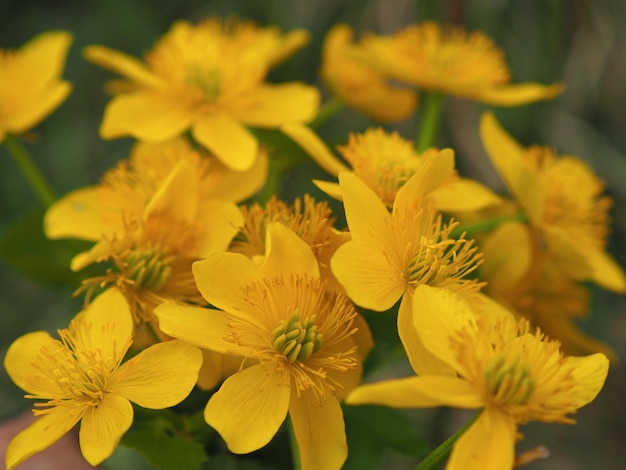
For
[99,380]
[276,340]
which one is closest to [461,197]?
[276,340]

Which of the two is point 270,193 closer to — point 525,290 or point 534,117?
point 525,290

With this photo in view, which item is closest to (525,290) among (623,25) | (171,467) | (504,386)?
(504,386)

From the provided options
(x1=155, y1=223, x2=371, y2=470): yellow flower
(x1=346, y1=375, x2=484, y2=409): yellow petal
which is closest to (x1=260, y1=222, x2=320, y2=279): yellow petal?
(x1=155, y1=223, x2=371, y2=470): yellow flower

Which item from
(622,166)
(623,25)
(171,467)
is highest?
(623,25)

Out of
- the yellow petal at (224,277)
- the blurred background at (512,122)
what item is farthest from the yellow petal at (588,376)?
the blurred background at (512,122)

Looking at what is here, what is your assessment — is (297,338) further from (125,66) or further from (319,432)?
(125,66)

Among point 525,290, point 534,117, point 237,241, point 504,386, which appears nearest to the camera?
point 504,386

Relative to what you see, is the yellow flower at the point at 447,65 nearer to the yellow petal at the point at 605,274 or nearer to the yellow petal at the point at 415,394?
the yellow petal at the point at 605,274
